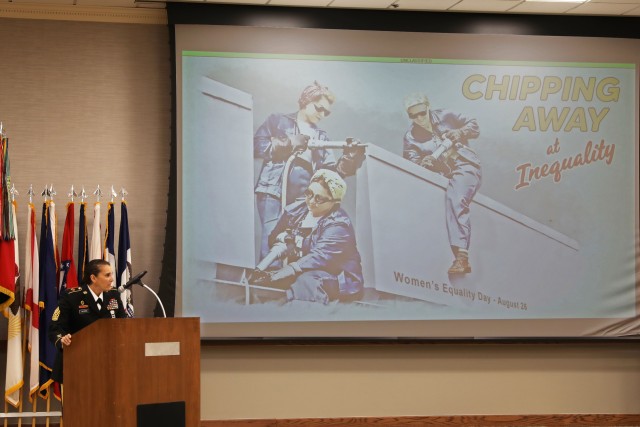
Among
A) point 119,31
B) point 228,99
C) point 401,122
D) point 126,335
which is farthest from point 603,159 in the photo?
point 126,335

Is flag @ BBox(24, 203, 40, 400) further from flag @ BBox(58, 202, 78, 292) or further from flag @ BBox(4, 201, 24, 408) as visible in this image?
flag @ BBox(58, 202, 78, 292)

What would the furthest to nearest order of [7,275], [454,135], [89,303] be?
[454,135]
[7,275]
[89,303]

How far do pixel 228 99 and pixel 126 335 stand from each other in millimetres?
3123

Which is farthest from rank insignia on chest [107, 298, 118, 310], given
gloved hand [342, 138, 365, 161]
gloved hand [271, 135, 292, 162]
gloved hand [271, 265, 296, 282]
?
gloved hand [342, 138, 365, 161]

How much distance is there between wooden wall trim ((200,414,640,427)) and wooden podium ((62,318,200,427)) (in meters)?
2.52

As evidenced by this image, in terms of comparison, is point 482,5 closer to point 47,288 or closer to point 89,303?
point 89,303

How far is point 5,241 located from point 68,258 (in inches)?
20.4

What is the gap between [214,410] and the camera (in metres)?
7.44

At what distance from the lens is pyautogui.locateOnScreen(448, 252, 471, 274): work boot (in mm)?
7711

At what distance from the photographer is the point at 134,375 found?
485cm

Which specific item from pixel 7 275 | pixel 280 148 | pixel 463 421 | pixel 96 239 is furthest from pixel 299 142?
pixel 463 421

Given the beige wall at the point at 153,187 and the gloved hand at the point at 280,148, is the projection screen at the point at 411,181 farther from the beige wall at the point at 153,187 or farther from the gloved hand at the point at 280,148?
the beige wall at the point at 153,187

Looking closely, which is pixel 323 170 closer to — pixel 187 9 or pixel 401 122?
pixel 401 122

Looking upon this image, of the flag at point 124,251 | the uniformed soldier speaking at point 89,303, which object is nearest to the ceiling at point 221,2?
the flag at point 124,251
